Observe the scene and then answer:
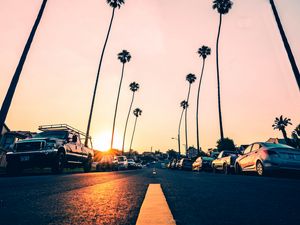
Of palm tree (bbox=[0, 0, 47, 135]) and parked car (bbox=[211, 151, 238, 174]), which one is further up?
palm tree (bbox=[0, 0, 47, 135])

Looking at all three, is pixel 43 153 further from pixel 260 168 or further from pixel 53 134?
pixel 260 168

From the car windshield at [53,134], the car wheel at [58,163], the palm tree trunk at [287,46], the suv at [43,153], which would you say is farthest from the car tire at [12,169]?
the palm tree trunk at [287,46]

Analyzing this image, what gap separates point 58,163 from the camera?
13.2 m

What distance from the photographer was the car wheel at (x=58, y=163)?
42.8ft

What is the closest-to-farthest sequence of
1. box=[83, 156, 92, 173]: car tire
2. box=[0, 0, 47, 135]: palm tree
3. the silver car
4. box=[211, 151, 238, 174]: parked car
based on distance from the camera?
the silver car
box=[0, 0, 47, 135]: palm tree
box=[211, 151, 238, 174]: parked car
box=[83, 156, 92, 173]: car tire

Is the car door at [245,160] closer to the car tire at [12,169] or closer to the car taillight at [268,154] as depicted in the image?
the car taillight at [268,154]

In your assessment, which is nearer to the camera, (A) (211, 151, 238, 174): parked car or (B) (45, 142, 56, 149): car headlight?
(B) (45, 142, 56, 149): car headlight

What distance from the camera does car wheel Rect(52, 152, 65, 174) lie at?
42.8 ft

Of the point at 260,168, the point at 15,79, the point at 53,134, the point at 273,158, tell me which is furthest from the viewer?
the point at 15,79

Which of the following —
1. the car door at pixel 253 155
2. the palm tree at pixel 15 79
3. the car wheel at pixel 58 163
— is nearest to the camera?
the car door at pixel 253 155

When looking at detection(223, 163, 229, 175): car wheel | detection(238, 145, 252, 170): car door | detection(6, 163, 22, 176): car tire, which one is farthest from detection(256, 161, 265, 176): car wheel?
detection(6, 163, 22, 176): car tire

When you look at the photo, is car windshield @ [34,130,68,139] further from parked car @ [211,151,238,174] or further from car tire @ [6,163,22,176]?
parked car @ [211,151,238,174]

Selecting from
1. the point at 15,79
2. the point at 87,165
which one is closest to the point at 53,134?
the point at 87,165

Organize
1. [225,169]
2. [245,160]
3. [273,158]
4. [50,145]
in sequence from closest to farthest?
[273,158] < [50,145] < [245,160] < [225,169]
